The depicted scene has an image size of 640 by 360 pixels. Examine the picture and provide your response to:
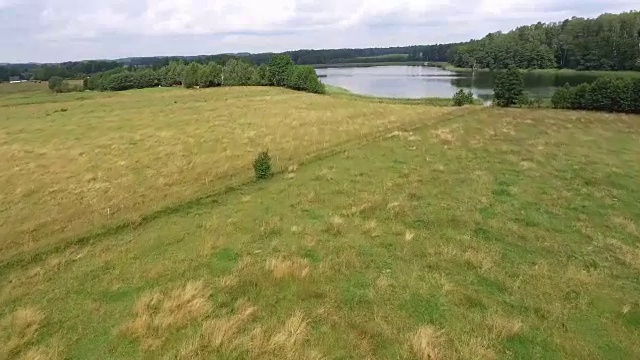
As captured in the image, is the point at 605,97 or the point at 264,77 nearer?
the point at 605,97

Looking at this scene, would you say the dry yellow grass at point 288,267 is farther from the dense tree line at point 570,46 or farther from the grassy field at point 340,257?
the dense tree line at point 570,46

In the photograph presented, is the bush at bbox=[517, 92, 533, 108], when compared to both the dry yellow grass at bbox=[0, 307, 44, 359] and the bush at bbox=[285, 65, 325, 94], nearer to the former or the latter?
the bush at bbox=[285, 65, 325, 94]

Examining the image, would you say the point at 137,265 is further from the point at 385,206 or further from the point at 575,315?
the point at 575,315

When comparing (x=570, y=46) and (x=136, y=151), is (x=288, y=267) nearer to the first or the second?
(x=136, y=151)

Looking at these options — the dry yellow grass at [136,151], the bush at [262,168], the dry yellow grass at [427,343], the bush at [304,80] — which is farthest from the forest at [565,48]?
the dry yellow grass at [427,343]

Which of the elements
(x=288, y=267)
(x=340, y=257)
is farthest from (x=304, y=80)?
(x=288, y=267)

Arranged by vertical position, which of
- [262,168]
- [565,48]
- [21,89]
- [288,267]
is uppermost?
[565,48]

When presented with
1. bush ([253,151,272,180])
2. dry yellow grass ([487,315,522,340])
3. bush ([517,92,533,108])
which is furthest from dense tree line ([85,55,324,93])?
dry yellow grass ([487,315,522,340])
